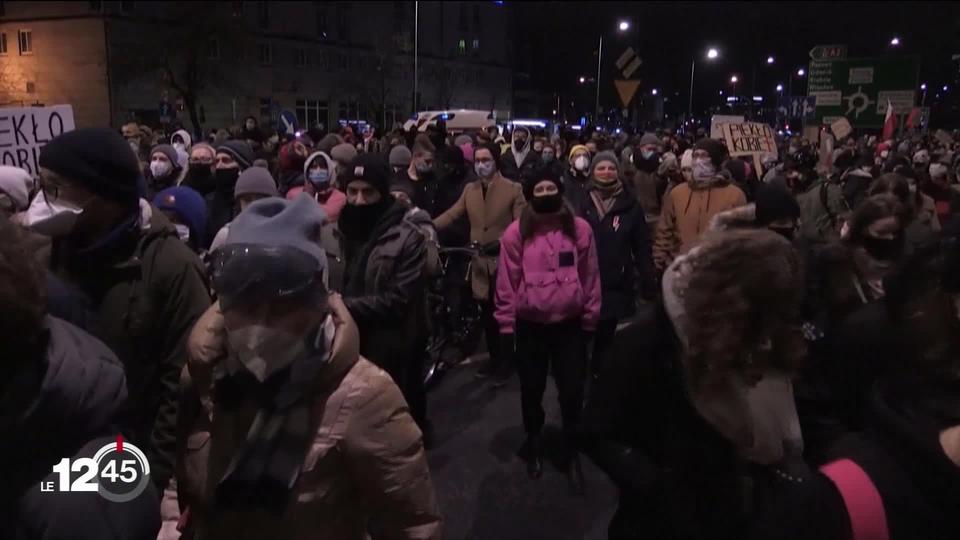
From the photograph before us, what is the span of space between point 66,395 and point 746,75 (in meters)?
50.4

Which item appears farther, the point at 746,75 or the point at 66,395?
the point at 746,75

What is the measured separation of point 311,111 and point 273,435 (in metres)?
65.7

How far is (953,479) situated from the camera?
1385mm

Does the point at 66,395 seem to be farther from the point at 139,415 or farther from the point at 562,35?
the point at 562,35

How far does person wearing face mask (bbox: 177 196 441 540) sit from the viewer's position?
7.16 ft

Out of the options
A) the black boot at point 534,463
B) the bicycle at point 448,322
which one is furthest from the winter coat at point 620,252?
the bicycle at point 448,322

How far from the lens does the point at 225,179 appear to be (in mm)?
7312

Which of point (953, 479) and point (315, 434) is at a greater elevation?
point (953, 479)

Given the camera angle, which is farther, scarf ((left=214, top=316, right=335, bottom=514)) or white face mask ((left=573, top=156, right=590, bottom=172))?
white face mask ((left=573, top=156, right=590, bottom=172))

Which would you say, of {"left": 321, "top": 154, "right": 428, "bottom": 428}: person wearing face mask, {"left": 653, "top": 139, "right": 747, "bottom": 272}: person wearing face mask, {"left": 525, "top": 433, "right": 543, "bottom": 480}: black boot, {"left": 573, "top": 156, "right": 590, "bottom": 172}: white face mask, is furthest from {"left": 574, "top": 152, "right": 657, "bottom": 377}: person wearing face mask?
{"left": 573, "top": 156, "right": 590, "bottom": 172}: white face mask

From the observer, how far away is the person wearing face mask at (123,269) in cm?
296

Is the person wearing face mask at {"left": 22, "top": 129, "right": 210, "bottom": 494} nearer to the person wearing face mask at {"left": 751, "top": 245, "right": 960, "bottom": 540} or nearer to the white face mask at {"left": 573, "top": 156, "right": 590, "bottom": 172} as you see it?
the person wearing face mask at {"left": 751, "top": 245, "right": 960, "bottom": 540}

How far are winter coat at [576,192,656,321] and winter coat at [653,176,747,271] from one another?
63cm

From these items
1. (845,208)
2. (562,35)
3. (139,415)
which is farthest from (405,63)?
(139,415)
